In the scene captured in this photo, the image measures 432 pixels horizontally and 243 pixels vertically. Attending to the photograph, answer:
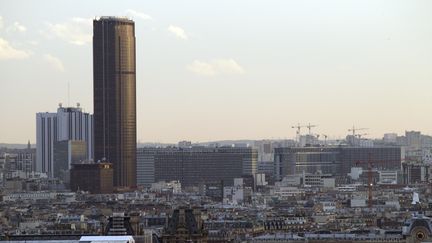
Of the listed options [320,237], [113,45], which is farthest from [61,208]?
[113,45]

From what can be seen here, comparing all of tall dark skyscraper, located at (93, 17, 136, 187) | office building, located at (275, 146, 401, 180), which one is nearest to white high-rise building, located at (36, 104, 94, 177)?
tall dark skyscraper, located at (93, 17, 136, 187)

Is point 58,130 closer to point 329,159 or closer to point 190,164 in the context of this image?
point 190,164

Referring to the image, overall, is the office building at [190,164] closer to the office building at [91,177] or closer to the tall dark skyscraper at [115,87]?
the tall dark skyscraper at [115,87]

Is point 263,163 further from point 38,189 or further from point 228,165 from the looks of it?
point 38,189

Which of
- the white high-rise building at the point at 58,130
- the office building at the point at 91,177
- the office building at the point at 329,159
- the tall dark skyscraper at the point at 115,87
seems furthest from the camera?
the white high-rise building at the point at 58,130

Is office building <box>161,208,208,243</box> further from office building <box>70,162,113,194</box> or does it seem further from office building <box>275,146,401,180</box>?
office building <box>275,146,401,180</box>

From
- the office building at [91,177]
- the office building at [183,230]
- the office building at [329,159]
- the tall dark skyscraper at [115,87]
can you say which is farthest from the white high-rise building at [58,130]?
the office building at [183,230]
